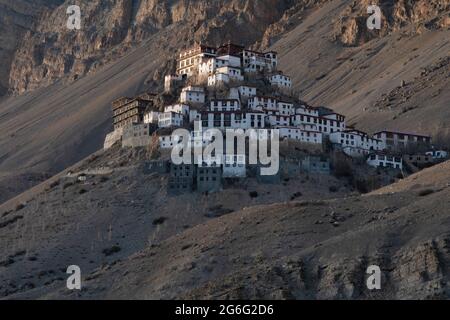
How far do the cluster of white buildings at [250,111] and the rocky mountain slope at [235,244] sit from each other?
884 cm

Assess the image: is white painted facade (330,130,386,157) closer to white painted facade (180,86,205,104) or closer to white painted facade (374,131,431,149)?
white painted facade (374,131,431,149)

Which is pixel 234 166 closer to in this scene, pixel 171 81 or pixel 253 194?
pixel 253 194

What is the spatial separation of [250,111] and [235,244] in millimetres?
36572

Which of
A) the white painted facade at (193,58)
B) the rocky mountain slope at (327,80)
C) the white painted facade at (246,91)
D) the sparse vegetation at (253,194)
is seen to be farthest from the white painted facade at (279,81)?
the sparse vegetation at (253,194)

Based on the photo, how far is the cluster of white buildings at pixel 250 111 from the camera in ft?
336

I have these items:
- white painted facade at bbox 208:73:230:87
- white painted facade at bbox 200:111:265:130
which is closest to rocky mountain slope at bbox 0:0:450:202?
white painted facade at bbox 208:73:230:87

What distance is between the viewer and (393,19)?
174 metres

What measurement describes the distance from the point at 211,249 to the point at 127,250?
63.9 ft

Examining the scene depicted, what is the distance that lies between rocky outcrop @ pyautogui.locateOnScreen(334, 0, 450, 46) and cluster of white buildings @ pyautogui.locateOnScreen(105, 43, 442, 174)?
181 feet

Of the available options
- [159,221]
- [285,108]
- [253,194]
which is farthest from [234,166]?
[285,108]

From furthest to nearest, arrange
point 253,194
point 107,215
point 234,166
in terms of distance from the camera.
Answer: point 234,166 → point 253,194 → point 107,215

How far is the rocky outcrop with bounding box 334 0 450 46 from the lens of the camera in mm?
166125

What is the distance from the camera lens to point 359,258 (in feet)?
198
